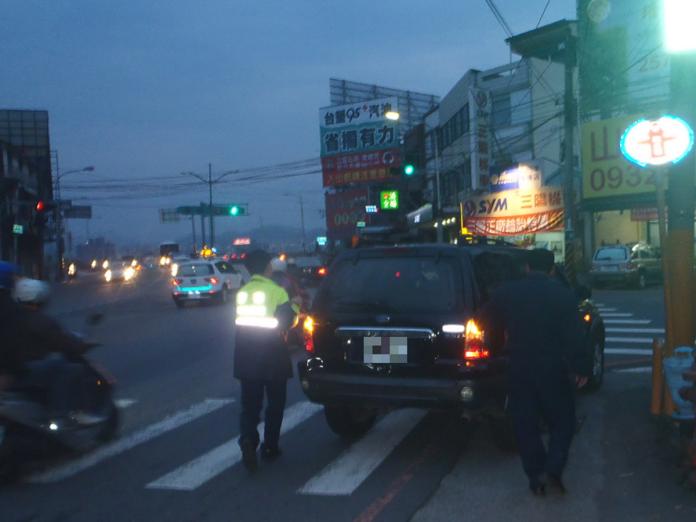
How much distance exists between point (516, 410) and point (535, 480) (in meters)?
0.52

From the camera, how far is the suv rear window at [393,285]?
249 inches

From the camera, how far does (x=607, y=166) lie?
83.0 ft

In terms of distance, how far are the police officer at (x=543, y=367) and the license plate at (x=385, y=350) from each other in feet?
3.54

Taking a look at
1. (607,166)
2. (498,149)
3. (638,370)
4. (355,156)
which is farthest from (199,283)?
(355,156)

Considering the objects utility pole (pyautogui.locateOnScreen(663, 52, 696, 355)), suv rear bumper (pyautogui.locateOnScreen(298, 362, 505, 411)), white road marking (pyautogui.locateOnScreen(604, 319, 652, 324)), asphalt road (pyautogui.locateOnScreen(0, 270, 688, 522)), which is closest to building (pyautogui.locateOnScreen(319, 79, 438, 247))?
white road marking (pyautogui.locateOnScreen(604, 319, 652, 324))

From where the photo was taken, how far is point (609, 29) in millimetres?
31797

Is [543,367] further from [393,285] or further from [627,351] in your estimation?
[627,351]

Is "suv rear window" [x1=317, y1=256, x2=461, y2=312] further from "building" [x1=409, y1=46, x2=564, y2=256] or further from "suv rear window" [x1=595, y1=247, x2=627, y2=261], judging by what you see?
"suv rear window" [x1=595, y1=247, x2=627, y2=261]

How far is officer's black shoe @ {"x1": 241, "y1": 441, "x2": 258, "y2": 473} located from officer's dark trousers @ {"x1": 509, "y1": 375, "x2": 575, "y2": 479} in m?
2.20

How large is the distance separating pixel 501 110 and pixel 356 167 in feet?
49.5

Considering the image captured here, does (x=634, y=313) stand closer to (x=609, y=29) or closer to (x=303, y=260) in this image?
(x=303, y=260)

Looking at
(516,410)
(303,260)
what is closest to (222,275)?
(303,260)

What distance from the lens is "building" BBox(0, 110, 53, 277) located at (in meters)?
46.4

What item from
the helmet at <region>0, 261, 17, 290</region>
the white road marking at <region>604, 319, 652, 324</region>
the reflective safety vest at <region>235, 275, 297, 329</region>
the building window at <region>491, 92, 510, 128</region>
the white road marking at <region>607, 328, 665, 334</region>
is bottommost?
the white road marking at <region>607, 328, 665, 334</region>
